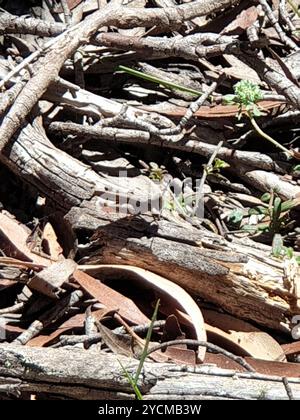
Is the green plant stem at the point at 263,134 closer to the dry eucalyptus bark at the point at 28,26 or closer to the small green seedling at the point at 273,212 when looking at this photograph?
the small green seedling at the point at 273,212

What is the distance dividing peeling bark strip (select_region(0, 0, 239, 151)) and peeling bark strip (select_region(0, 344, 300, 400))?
27.7 inches

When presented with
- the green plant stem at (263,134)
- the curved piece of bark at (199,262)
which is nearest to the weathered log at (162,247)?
the curved piece of bark at (199,262)

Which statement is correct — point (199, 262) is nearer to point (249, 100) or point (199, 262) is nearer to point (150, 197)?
point (150, 197)

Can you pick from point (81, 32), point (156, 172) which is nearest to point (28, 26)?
point (81, 32)

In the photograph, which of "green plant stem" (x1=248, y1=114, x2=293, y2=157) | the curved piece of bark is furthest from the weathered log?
"green plant stem" (x1=248, y1=114, x2=293, y2=157)

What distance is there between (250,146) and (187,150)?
0.80 ft

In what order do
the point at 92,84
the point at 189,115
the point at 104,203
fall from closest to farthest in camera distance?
the point at 104,203 < the point at 189,115 < the point at 92,84

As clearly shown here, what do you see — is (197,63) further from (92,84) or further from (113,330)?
(113,330)

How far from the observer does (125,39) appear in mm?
2611

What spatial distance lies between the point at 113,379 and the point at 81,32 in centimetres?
117

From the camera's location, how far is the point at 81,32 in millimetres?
2514

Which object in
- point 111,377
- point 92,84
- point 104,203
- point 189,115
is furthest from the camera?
point 92,84

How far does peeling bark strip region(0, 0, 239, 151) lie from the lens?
2355 mm

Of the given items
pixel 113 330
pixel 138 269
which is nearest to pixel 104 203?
pixel 138 269
